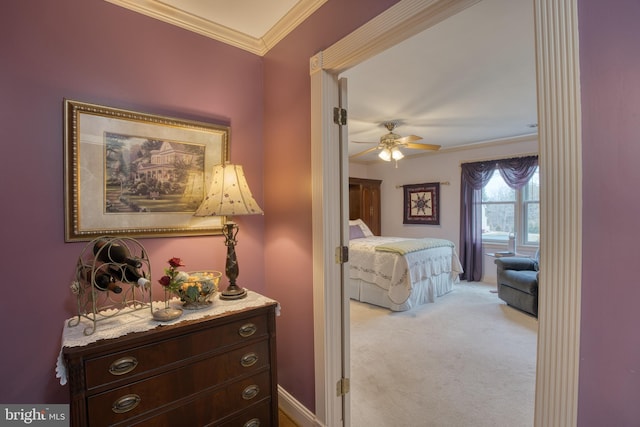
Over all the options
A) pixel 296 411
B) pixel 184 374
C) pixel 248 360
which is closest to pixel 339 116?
pixel 248 360

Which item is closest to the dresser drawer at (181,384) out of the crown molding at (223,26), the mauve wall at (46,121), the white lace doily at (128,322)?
the white lace doily at (128,322)

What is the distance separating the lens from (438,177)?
5766 mm

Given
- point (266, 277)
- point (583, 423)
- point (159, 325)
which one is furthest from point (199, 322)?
point (583, 423)

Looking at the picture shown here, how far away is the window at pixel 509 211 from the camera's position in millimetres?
4770

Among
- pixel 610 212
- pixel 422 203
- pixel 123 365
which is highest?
pixel 422 203

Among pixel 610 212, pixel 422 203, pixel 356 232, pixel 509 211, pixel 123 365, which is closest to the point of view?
pixel 610 212

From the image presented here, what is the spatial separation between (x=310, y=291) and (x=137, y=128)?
1.37m

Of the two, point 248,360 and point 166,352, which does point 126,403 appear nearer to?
point 166,352

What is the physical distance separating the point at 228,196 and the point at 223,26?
3.82ft

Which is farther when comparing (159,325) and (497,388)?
(497,388)

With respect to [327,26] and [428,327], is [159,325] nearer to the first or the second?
[327,26]

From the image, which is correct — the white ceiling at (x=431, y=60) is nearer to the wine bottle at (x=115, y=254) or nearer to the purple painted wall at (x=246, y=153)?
the purple painted wall at (x=246, y=153)

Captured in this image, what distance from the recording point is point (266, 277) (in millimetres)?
2096

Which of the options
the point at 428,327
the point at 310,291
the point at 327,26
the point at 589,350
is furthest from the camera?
the point at 428,327
